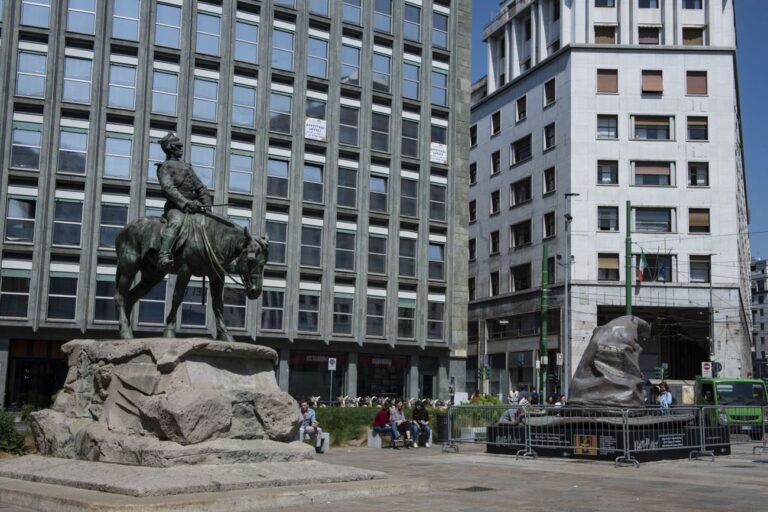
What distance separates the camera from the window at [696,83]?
56688 millimetres

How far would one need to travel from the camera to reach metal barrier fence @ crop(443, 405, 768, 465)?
1972cm

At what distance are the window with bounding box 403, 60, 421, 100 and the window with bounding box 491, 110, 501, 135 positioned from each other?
59.6ft

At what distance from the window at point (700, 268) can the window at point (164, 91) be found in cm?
3157

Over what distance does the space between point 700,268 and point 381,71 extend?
22.8m

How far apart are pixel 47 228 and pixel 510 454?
26.0m

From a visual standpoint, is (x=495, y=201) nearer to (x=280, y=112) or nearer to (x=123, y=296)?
(x=280, y=112)

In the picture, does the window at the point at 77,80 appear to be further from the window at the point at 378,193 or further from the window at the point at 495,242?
the window at the point at 495,242

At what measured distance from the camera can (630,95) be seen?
57156 mm

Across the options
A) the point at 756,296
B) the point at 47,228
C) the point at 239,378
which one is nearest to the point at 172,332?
the point at 239,378

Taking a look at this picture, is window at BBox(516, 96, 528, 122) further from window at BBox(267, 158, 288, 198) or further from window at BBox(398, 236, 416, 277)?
window at BBox(267, 158, 288, 198)

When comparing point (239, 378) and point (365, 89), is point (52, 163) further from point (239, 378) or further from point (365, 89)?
point (239, 378)

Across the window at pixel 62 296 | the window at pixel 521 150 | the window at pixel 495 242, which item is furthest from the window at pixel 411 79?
the window at pixel 62 296

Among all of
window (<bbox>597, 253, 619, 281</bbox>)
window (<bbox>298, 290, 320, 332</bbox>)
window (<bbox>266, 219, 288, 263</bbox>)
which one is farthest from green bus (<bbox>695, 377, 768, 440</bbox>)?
window (<bbox>266, 219, 288, 263</bbox>)

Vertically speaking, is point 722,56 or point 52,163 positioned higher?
point 722,56
